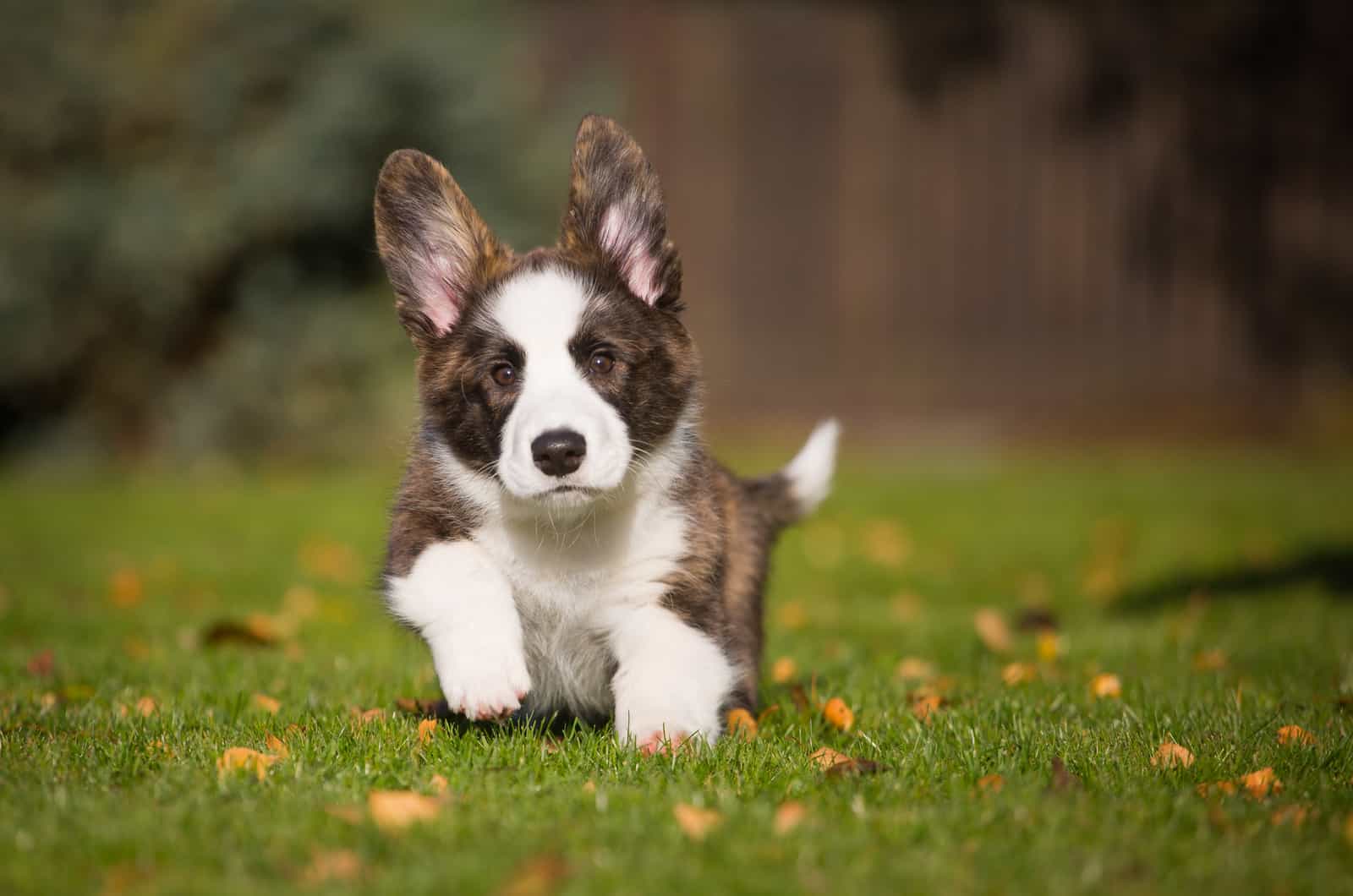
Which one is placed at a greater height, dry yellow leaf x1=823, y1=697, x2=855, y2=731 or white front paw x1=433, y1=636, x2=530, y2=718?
white front paw x1=433, y1=636, x2=530, y2=718

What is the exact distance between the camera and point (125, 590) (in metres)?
5.92

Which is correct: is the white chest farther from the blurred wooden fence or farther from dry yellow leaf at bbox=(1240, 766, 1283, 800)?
the blurred wooden fence

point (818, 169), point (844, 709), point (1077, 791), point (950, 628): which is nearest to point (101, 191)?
point (818, 169)

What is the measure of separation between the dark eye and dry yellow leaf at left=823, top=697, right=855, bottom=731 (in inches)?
40.4

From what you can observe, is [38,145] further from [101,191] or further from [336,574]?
[336,574]

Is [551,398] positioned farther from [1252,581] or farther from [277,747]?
[1252,581]

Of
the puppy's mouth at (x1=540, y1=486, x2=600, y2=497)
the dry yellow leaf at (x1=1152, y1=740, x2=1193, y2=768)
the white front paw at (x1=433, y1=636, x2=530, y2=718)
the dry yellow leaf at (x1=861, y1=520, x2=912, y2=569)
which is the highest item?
the puppy's mouth at (x1=540, y1=486, x2=600, y2=497)

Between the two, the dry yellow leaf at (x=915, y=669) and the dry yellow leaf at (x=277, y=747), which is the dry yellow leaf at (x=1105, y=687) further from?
the dry yellow leaf at (x=277, y=747)

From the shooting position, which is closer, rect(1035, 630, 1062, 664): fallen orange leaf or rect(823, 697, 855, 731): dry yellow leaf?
rect(823, 697, 855, 731): dry yellow leaf

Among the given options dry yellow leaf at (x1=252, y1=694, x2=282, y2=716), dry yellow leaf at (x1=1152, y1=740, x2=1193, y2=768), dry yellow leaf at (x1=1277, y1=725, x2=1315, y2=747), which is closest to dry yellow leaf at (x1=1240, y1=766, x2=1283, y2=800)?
dry yellow leaf at (x1=1152, y1=740, x2=1193, y2=768)

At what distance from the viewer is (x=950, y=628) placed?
509cm

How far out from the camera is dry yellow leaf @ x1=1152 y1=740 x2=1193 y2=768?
2.68m

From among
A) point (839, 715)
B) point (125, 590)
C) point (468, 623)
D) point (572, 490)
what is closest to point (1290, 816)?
point (839, 715)

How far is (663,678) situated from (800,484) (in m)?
1.18
